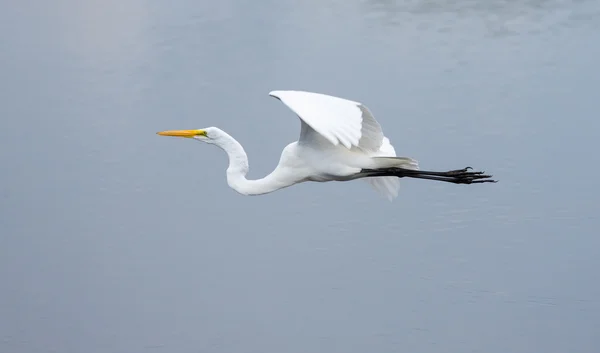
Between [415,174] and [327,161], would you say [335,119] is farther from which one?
[415,174]

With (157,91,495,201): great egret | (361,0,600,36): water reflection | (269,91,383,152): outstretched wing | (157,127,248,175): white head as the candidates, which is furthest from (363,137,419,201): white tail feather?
(361,0,600,36): water reflection

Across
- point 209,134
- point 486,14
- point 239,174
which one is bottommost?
point 239,174

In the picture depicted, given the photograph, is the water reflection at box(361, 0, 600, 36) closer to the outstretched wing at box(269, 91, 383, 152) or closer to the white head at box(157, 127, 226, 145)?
the white head at box(157, 127, 226, 145)

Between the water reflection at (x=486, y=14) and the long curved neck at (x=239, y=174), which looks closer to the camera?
the long curved neck at (x=239, y=174)

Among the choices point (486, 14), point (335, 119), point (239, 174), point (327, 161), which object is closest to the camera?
point (335, 119)

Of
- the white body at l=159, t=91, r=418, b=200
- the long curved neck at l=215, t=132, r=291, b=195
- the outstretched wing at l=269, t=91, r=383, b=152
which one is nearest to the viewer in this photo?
the outstretched wing at l=269, t=91, r=383, b=152

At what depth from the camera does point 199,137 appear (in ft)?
13.3

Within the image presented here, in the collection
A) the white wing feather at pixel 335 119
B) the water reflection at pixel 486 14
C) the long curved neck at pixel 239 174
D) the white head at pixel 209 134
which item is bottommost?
the long curved neck at pixel 239 174

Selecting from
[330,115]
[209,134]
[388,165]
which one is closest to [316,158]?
[388,165]

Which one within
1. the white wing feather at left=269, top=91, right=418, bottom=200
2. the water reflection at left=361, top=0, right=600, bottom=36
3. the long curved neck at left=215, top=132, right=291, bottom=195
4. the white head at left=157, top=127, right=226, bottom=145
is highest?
the water reflection at left=361, top=0, right=600, bottom=36

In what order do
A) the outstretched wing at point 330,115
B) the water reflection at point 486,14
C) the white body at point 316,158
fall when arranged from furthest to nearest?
the water reflection at point 486,14, the white body at point 316,158, the outstretched wing at point 330,115

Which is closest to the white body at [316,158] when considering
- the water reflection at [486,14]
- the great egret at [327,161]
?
the great egret at [327,161]

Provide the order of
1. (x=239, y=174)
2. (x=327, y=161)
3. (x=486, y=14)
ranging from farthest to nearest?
(x=486, y=14), (x=239, y=174), (x=327, y=161)

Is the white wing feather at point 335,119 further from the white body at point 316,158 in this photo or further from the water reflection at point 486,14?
the water reflection at point 486,14
